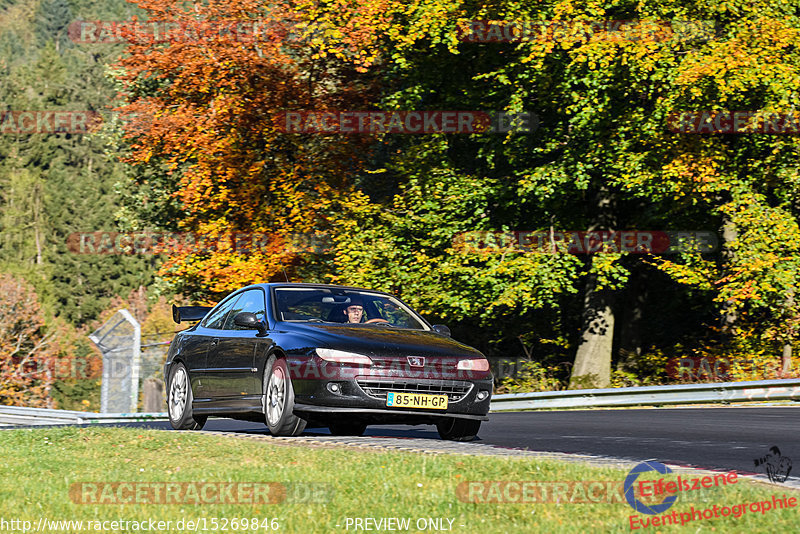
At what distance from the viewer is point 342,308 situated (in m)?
12.0

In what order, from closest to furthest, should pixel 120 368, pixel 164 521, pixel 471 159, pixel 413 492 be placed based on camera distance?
pixel 164 521 < pixel 413 492 < pixel 120 368 < pixel 471 159

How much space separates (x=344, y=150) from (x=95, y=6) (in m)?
141

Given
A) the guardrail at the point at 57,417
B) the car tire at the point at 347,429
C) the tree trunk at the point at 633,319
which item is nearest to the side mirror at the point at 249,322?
the car tire at the point at 347,429

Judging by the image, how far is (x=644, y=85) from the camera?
22.4 metres

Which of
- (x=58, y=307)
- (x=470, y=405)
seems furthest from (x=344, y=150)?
(x=58, y=307)

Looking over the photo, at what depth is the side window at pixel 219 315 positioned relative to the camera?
12.8m

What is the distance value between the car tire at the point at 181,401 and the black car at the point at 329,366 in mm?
30

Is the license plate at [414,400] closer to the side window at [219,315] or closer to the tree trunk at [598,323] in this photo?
the side window at [219,315]

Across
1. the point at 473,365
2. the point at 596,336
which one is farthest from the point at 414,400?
the point at 596,336

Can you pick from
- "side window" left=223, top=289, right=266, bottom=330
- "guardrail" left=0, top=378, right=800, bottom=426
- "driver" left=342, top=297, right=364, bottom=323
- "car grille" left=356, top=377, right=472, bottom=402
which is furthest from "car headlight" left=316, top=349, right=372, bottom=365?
"guardrail" left=0, top=378, right=800, bottom=426

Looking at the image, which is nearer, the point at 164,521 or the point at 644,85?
the point at 164,521

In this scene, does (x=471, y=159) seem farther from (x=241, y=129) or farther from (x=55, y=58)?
(x=55, y=58)

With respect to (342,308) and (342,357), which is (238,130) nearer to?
(342,308)

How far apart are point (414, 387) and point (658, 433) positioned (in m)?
3.87
